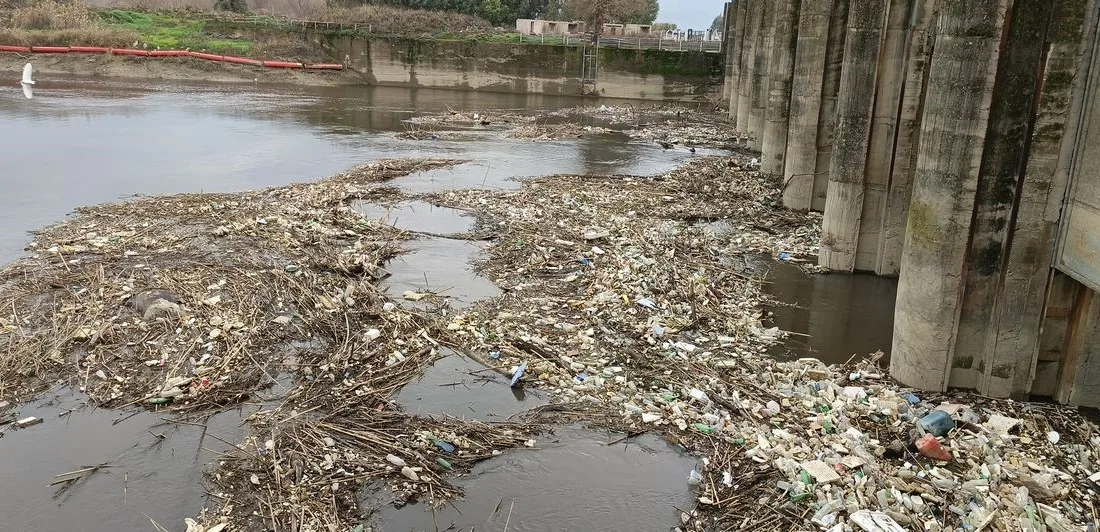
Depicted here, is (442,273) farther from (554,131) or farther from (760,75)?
(554,131)

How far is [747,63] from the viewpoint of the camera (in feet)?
113

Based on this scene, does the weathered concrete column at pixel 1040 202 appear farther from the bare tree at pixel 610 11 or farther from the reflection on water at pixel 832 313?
the bare tree at pixel 610 11

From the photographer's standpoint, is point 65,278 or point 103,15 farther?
point 103,15

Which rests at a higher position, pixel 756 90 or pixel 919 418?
pixel 756 90

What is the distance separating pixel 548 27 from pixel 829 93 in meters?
50.7

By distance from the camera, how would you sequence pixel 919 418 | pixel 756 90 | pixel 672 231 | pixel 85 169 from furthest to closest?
pixel 756 90 → pixel 85 169 → pixel 672 231 → pixel 919 418

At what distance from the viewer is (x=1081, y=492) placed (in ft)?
24.1

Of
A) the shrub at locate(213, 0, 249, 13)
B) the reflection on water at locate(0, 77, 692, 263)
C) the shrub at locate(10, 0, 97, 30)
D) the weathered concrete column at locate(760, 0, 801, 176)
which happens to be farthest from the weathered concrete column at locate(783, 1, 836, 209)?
the shrub at locate(213, 0, 249, 13)

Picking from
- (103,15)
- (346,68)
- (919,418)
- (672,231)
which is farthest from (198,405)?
(103,15)

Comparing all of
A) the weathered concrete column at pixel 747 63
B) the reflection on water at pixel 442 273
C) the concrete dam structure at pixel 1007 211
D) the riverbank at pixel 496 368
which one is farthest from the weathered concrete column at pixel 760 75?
the concrete dam structure at pixel 1007 211

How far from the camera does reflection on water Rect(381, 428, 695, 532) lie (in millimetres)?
7289

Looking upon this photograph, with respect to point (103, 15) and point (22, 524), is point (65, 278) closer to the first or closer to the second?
point (22, 524)

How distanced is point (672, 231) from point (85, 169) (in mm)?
16406

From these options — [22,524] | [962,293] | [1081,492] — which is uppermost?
[962,293]
